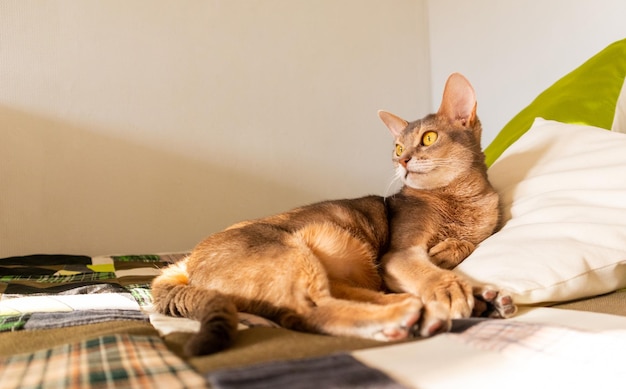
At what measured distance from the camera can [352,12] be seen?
3.76 m

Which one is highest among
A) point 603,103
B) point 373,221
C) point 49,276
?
point 603,103

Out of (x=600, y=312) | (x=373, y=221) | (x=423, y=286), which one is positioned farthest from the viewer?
(x=373, y=221)

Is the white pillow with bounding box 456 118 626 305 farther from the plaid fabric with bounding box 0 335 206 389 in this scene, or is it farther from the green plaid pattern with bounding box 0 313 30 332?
the green plaid pattern with bounding box 0 313 30 332

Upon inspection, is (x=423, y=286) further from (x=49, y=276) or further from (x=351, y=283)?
(x=49, y=276)

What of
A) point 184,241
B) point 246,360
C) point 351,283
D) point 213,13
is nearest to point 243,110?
point 213,13

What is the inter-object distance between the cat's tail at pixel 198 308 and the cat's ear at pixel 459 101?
3.09ft

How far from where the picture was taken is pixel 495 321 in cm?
104

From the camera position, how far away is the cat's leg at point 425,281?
3.84 ft

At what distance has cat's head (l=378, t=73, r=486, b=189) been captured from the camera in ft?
5.60

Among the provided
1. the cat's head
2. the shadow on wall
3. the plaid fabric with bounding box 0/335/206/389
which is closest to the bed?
the plaid fabric with bounding box 0/335/206/389

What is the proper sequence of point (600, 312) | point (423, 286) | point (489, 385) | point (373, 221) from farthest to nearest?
point (373, 221) → point (423, 286) → point (600, 312) → point (489, 385)

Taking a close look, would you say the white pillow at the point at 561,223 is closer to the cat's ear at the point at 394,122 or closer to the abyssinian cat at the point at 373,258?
the abyssinian cat at the point at 373,258

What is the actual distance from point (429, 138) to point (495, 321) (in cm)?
82

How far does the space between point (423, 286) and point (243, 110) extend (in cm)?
235
